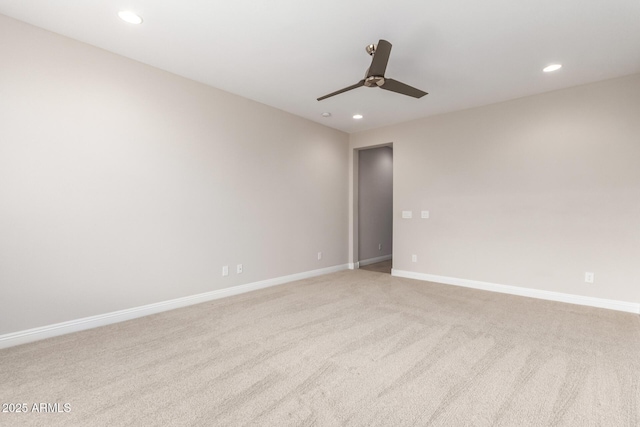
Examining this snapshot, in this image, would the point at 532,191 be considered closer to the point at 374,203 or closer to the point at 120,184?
the point at 374,203

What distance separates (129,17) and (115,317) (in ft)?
9.10

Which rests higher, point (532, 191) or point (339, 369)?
point (532, 191)

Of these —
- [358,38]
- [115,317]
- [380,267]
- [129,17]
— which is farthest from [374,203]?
[129,17]

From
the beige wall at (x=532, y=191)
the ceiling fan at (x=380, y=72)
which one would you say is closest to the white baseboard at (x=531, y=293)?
the beige wall at (x=532, y=191)

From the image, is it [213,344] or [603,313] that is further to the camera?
[603,313]

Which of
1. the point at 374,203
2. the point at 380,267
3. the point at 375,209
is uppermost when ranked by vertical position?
the point at 374,203

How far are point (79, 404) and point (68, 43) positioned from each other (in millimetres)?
3014

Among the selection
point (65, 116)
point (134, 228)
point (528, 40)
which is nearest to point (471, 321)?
point (528, 40)

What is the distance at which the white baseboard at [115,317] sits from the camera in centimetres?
246

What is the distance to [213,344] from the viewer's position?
2.47 m

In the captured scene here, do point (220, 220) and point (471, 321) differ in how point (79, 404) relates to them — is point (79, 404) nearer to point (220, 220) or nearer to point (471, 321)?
point (220, 220)

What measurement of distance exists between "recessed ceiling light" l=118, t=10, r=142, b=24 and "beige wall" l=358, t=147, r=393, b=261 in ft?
14.5

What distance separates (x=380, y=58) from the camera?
2.33 metres

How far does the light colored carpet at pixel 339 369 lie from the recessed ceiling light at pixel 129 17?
8.93 feet
